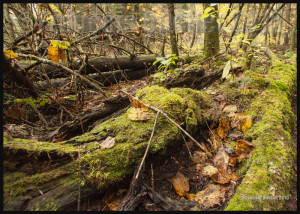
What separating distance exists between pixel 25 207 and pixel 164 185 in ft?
3.63

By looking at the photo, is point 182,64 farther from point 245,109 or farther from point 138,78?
point 245,109

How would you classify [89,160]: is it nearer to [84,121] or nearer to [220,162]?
[84,121]

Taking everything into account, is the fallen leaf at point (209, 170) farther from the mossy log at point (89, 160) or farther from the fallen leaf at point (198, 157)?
the mossy log at point (89, 160)

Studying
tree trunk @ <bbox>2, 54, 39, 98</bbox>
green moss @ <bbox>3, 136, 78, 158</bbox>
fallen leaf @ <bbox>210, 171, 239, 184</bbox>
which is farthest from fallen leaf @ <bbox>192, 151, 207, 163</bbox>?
tree trunk @ <bbox>2, 54, 39, 98</bbox>

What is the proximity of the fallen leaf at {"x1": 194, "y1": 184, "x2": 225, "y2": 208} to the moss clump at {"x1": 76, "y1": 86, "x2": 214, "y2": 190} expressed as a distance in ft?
1.67

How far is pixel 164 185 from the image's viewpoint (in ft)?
5.03

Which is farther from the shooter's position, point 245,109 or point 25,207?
point 245,109

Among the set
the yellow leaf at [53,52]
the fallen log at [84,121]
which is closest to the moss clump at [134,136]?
the fallen log at [84,121]

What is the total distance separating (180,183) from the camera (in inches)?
60.6

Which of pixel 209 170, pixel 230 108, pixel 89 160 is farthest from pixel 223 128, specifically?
pixel 89 160

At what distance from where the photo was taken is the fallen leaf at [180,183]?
4.83 ft

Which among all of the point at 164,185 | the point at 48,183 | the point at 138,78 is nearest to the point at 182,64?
the point at 138,78

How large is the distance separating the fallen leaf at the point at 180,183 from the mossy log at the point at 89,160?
28 cm

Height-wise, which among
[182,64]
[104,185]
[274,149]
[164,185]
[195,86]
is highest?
[182,64]
